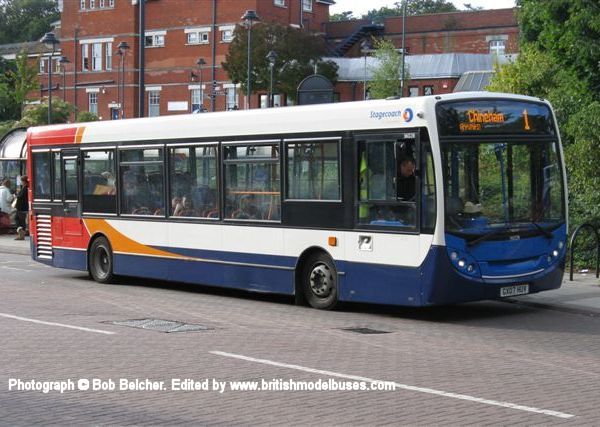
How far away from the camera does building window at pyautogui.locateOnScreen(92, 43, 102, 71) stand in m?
92.6

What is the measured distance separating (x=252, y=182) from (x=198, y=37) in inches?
2866

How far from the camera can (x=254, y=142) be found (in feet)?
54.6

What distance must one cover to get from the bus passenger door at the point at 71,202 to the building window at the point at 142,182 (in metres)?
1.49

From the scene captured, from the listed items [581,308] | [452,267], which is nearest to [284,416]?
[452,267]

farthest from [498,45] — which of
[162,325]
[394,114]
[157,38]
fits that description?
[162,325]

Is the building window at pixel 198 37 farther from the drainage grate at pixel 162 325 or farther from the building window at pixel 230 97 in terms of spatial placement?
the drainage grate at pixel 162 325

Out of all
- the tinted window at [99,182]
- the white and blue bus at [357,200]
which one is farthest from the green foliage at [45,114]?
the white and blue bus at [357,200]

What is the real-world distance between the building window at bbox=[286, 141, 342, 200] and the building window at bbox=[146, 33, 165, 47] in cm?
7543

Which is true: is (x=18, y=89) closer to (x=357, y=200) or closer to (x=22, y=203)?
(x=22, y=203)

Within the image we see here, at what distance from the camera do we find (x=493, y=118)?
1468cm

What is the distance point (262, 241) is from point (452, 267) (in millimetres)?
3553

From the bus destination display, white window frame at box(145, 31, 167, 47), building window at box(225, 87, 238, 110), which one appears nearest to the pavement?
the bus destination display

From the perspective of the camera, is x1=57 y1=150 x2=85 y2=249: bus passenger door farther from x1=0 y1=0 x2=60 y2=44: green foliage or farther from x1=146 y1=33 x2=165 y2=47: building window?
x1=0 y1=0 x2=60 y2=44: green foliage

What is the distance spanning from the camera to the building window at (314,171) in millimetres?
15328
